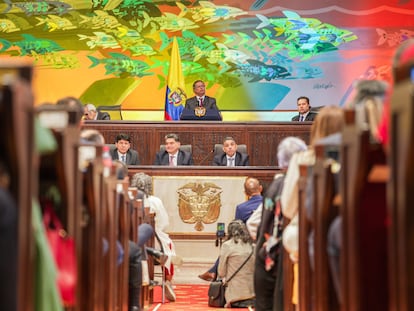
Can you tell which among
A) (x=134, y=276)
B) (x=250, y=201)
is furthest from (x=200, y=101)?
(x=134, y=276)

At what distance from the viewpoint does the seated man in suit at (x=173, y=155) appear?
444 inches

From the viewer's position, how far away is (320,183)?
387 centimetres

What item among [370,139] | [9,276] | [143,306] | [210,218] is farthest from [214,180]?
[9,276]

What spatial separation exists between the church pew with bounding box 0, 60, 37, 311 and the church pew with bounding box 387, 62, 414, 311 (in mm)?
1128

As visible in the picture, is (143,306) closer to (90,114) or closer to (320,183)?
(320,183)

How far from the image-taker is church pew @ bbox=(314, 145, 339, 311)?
12.5 ft

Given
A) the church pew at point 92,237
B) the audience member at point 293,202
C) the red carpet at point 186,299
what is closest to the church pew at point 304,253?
the audience member at point 293,202

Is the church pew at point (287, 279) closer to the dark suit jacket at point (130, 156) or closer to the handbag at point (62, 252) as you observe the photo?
the handbag at point (62, 252)

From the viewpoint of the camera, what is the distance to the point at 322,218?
385 cm

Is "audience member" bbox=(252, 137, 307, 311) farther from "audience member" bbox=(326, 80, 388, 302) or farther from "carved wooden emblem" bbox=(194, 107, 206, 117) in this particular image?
"carved wooden emblem" bbox=(194, 107, 206, 117)

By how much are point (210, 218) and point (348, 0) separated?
25.9ft

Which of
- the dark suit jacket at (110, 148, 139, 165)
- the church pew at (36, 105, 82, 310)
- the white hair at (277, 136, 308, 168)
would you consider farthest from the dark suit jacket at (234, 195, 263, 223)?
the church pew at (36, 105, 82, 310)

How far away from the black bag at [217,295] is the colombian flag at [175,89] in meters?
6.32

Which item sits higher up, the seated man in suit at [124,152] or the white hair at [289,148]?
the seated man in suit at [124,152]
